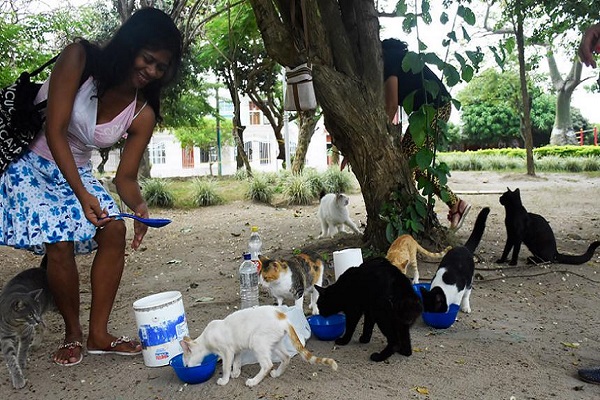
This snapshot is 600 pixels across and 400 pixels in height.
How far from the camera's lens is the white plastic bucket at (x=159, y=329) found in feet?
8.02

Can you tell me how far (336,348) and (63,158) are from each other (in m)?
1.62

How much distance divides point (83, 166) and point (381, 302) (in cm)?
168

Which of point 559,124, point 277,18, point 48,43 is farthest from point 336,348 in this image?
point 559,124

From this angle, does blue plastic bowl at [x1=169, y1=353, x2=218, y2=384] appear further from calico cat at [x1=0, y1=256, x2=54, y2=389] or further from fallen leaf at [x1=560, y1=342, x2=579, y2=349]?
fallen leaf at [x1=560, y1=342, x2=579, y2=349]

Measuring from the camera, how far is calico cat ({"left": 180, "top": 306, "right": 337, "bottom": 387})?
2.21 metres

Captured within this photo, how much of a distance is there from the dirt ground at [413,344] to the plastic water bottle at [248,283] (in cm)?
20

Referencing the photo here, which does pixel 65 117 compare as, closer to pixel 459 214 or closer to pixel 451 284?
pixel 451 284

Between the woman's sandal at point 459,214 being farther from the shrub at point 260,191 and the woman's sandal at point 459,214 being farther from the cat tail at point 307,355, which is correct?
the shrub at point 260,191

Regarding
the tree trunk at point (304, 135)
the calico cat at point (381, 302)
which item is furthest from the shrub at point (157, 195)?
the calico cat at point (381, 302)

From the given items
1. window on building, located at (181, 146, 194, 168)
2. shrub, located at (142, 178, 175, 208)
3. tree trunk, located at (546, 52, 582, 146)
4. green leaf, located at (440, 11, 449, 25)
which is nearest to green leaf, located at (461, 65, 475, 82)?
green leaf, located at (440, 11, 449, 25)

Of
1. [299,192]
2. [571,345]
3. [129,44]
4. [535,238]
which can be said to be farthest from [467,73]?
[299,192]

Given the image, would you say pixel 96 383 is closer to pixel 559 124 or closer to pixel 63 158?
pixel 63 158

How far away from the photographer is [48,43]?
11.7m

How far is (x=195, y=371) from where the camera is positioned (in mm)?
2250
